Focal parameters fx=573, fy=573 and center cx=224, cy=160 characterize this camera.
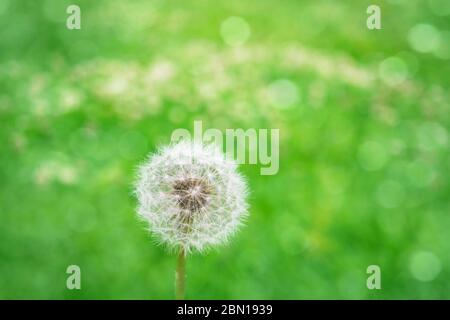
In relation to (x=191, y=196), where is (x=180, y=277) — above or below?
below

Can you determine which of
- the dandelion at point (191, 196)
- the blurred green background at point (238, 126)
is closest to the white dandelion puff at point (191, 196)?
the dandelion at point (191, 196)

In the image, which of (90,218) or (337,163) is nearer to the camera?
(90,218)

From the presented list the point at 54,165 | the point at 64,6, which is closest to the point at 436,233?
the point at 54,165

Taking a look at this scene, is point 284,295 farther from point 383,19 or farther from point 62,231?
point 383,19

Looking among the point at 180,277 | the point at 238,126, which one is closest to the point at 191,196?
the point at 180,277

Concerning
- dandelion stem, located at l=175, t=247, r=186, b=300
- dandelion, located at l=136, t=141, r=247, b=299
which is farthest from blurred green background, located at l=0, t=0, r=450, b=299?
dandelion stem, located at l=175, t=247, r=186, b=300

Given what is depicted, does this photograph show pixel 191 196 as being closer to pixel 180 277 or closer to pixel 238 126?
pixel 180 277

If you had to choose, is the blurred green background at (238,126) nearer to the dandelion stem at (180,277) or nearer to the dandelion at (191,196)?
the dandelion at (191,196)

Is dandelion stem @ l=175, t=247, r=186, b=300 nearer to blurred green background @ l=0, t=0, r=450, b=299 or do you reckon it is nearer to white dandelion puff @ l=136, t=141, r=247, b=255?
white dandelion puff @ l=136, t=141, r=247, b=255
